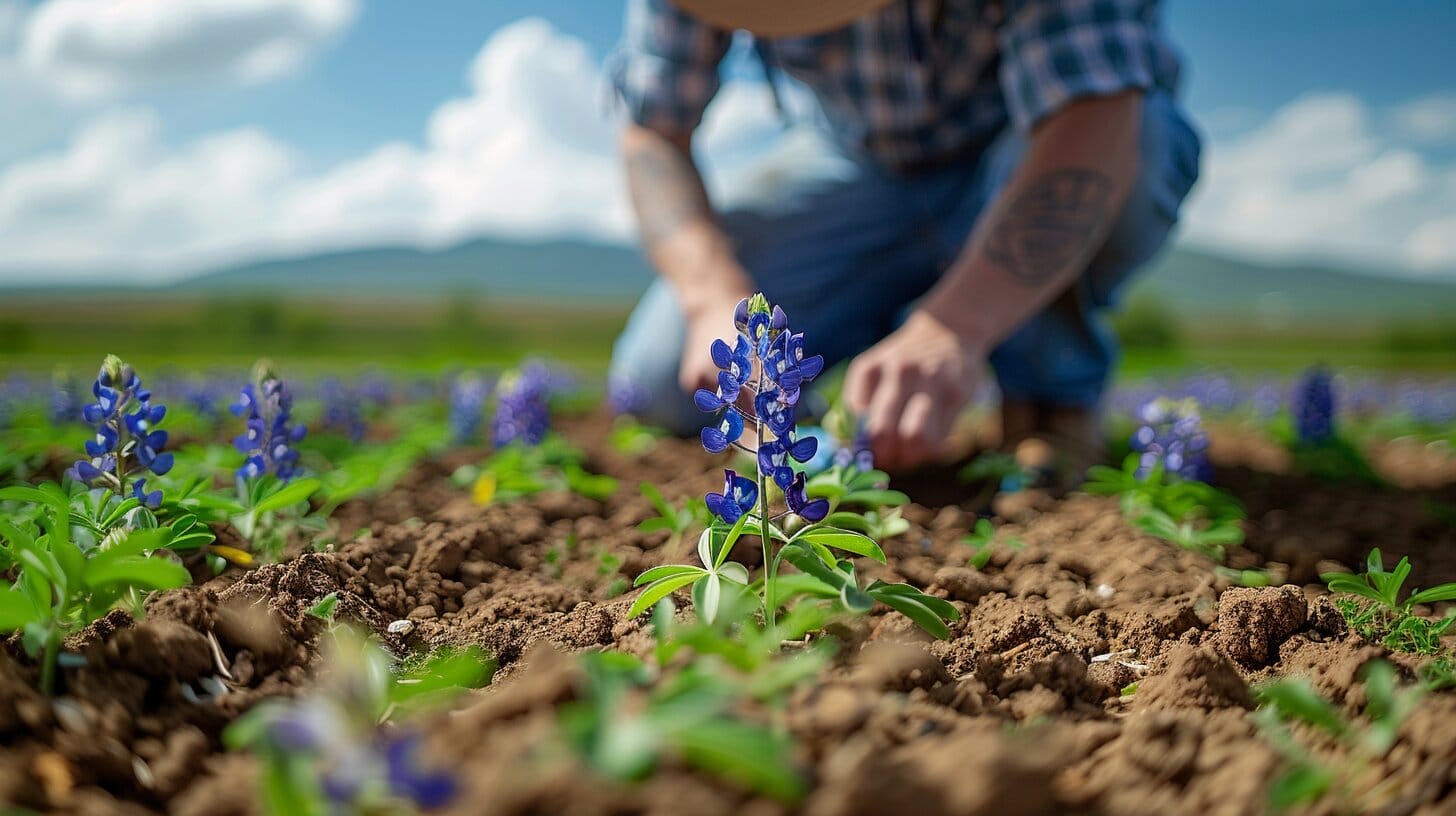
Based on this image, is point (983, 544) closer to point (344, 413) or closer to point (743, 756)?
point (743, 756)

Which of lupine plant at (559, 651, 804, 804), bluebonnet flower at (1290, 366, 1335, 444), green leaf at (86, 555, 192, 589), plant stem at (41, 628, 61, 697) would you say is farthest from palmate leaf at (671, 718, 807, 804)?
bluebonnet flower at (1290, 366, 1335, 444)

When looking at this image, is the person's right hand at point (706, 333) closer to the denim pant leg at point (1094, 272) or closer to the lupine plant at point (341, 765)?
the denim pant leg at point (1094, 272)

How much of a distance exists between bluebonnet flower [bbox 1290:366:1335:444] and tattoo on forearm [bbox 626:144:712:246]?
228 centimetres

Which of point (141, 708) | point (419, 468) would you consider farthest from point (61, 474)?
point (141, 708)

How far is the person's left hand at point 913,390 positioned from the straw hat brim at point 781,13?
85 centimetres

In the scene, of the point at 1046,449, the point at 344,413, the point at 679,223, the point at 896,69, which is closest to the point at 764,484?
the point at 1046,449

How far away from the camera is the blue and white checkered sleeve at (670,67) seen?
11.4ft

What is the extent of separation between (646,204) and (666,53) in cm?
58

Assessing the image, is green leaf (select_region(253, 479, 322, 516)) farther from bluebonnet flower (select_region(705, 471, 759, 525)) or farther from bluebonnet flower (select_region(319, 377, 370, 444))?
bluebonnet flower (select_region(319, 377, 370, 444))

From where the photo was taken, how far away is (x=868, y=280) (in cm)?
402

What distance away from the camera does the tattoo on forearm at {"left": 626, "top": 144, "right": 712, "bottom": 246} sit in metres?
3.39

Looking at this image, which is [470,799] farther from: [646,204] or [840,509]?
[646,204]

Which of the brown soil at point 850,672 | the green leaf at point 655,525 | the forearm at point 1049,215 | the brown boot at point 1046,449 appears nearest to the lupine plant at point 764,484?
the brown soil at point 850,672

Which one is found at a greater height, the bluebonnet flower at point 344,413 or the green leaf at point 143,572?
the green leaf at point 143,572
